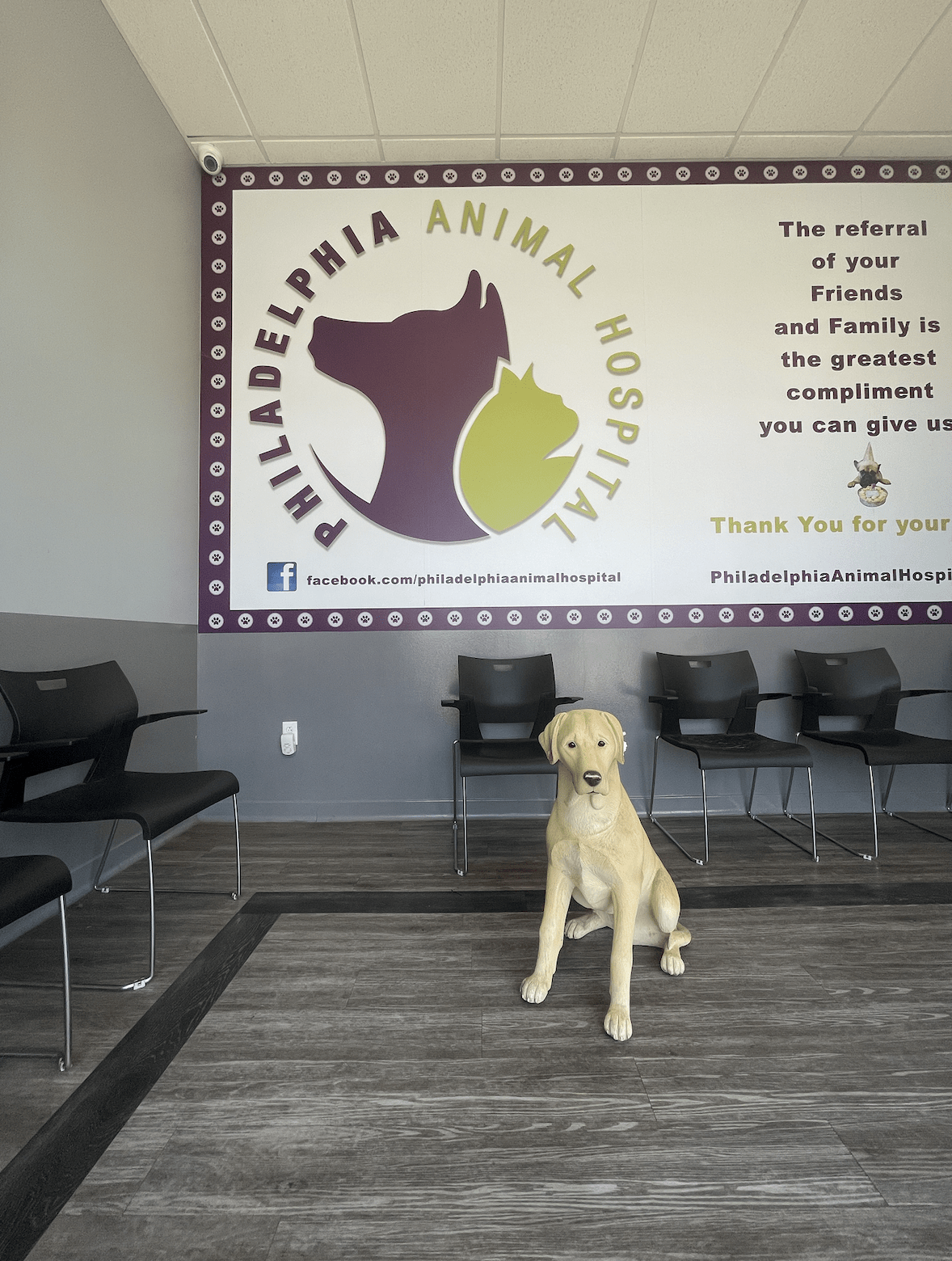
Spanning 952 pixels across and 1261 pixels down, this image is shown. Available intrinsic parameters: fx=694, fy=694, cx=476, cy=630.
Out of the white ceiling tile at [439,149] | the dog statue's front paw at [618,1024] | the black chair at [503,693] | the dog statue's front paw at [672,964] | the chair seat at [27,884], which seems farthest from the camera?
the white ceiling tile at [439,149]

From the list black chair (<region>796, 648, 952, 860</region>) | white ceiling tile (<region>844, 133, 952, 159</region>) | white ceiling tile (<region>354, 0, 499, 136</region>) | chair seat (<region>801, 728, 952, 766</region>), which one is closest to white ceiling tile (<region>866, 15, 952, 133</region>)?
white ceiling tile (<region>844, 133, 952, 159</region>)

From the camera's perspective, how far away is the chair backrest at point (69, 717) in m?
2.18

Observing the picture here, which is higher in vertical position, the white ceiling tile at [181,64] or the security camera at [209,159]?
the white ceiling tile at [181,64]

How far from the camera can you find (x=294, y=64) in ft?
10.5

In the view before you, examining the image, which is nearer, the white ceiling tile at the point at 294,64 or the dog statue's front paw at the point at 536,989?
the dog statue's front paw at the point at 536,989

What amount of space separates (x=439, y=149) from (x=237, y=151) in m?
1.10

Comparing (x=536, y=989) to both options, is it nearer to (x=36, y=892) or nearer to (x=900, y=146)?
(x=36, y=892)

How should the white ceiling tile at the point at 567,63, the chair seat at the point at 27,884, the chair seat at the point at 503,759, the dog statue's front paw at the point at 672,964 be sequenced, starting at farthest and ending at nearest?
1. the white ceiling tile at the point at 567,63
2. the chair seat at the point at 503,759
3. the dog statue's front paw at the point at 672,964
4. the chair seat at the point at 27,884

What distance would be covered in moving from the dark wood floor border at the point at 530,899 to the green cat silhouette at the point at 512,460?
1961mm

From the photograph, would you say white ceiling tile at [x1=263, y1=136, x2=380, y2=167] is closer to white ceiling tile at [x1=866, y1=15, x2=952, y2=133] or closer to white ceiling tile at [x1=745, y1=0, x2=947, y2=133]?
white ceiling tile at [x1=745, y1=0, x2=947, y2=133]

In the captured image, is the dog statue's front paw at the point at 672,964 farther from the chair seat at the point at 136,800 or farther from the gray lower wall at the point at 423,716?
the gray lower wall at the point at 423,716

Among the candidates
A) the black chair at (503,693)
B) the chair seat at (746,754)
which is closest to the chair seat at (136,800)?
the black chair at (503,693)

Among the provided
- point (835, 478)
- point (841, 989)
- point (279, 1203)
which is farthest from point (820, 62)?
point (279, 1203)

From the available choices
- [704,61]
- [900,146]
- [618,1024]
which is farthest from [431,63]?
[618,1024]
